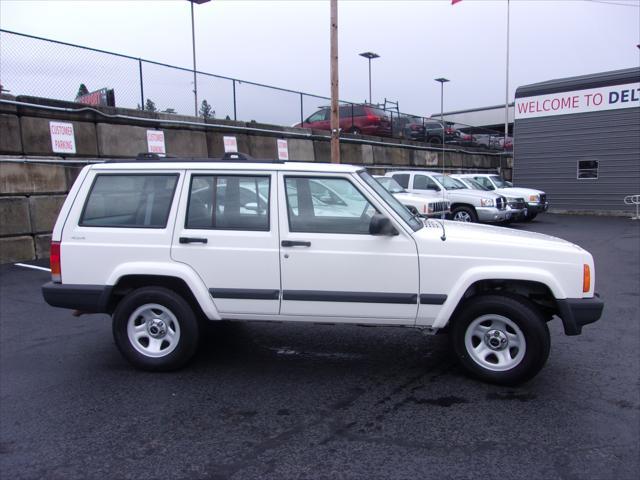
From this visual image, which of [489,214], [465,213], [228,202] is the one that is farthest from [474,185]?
[228,202]

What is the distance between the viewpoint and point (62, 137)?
36.2ft

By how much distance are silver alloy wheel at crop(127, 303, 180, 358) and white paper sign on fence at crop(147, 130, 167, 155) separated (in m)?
9.13

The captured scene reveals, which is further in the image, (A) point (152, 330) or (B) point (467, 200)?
(B) point (467, 200)

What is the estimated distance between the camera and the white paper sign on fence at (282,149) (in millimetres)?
17219

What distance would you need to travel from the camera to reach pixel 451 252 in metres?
4.17

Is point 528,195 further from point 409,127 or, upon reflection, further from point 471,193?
point 409,127

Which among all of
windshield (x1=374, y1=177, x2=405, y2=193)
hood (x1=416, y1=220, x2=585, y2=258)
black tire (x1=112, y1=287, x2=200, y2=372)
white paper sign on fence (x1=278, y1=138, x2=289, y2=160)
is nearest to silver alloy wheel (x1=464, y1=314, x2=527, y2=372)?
hood (x1=416, y1=220, x2=585, y2=258)

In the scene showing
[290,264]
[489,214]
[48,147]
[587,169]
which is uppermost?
[48,147]

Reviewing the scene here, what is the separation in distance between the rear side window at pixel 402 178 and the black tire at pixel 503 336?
11689 mm

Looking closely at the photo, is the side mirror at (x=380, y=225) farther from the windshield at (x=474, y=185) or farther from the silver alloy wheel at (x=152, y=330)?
the windshield at (x=474, y=185)

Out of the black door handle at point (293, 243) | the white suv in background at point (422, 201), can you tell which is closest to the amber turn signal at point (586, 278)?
the black door handle at point (293, 243)

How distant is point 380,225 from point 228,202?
4.43ft

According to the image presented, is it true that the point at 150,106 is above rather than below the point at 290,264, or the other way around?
above

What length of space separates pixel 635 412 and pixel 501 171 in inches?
1378
